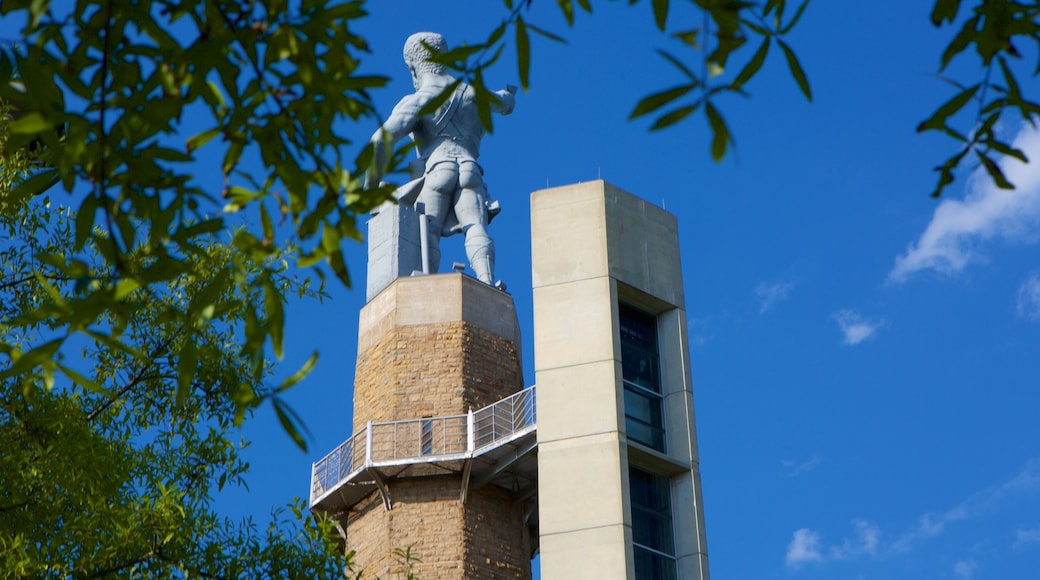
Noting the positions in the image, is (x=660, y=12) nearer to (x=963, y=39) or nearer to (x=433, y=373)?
(x=963, y=39)

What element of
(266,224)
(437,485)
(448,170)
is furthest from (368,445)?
(266,224)

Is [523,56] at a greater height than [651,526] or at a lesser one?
lesser

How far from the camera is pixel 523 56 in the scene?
4.31 meters

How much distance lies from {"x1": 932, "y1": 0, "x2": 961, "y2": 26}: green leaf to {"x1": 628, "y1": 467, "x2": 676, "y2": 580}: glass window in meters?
16.4

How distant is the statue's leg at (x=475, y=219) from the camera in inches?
1019

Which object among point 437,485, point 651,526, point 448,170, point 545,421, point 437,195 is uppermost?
point 448,170

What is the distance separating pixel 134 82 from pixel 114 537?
6.56 m

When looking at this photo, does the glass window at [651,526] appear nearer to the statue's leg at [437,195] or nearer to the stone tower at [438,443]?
the stone tower at [438,443]

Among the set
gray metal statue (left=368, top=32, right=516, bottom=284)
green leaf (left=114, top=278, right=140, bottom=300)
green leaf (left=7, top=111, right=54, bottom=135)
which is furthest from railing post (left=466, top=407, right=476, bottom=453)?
green leaf (left=7, top=111, right=54, bottom=135)

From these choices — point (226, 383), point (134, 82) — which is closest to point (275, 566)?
point (226, 383)

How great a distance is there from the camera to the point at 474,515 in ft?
75.4

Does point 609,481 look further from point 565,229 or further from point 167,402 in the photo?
point 167,402

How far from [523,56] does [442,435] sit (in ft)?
62.5

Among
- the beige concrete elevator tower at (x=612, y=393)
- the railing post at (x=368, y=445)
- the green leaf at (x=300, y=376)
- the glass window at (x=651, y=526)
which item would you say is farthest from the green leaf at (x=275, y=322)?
the railing post at (x=368, y=445)
